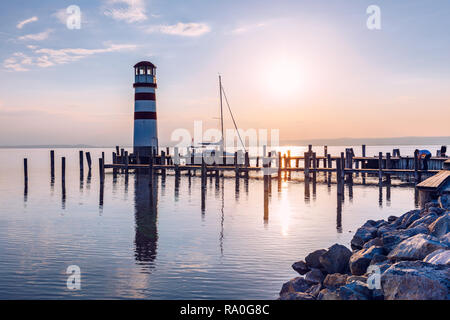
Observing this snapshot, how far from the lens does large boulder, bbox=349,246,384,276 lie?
343 inches

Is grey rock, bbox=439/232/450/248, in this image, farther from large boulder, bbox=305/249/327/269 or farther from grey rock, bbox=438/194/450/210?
grey rock, bbox=438/194/450/210

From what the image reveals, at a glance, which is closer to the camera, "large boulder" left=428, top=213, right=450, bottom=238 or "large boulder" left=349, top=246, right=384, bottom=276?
"large boulder" left=349, top=246, right=384, bottom=276

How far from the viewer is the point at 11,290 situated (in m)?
9.54

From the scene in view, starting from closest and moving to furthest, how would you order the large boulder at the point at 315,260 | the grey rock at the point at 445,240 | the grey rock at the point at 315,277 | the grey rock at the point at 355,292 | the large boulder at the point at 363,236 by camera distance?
the grey rock at the point at 355,292
the grey rock at the point at 445,240
the grey rock at the point at 315,277
the large boulder at the point at 315,260
the large boulder at the point at 363,236

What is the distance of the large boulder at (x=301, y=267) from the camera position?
10.8m

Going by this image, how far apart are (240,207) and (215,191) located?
25.1 ft

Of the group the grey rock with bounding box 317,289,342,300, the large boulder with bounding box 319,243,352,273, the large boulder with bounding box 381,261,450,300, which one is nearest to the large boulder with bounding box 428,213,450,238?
the large boulder with bounding box 319,243,352,273

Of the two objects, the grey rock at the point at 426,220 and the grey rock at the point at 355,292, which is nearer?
the grey rock at the point at 355,292

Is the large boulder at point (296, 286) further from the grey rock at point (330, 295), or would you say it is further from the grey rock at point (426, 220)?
the grey rock at point (426, 220)

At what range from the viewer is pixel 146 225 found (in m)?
17.7

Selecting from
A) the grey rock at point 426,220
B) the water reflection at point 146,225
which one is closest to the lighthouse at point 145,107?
the water reflection at point 146,225

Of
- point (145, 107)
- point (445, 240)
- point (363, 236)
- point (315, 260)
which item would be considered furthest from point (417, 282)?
point (145, 107)
